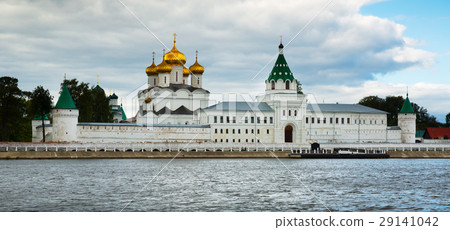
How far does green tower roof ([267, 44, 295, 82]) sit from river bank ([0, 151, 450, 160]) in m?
17.0

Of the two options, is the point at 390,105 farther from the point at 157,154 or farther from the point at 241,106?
the point at 157,154

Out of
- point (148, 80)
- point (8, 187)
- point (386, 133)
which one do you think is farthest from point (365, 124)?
point (8, 187)

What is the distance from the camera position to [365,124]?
79125 mm

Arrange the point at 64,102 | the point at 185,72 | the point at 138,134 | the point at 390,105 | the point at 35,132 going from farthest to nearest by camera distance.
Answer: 1. the point at 390,105
2. the point at 185,72
3. the point at 35,132
4. the point at 138,134
5. the point at 64,102

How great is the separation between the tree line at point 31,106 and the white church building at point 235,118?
3044mm

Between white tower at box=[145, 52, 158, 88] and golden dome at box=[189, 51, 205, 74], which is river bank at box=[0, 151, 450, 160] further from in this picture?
white tower at box=[145, 52, 158, 88]

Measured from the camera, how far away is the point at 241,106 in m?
73.7

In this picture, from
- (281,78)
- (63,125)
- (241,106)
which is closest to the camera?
(63,125)

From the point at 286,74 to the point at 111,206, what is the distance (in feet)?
175

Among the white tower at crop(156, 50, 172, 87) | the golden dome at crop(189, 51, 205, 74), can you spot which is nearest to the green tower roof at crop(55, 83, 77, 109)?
the white tower at crop(156, 50, 172, 87)

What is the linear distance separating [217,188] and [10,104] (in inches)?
1395

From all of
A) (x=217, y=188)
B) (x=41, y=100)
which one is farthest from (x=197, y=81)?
(x=217, y=188)

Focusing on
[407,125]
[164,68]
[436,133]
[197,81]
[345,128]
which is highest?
[164,68]
